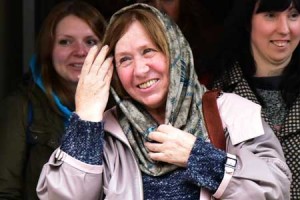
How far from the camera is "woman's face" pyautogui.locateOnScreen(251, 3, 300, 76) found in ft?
8.71

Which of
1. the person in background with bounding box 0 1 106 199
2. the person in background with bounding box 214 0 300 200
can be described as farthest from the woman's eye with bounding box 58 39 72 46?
the person in background with bounding box 214 0 300 200

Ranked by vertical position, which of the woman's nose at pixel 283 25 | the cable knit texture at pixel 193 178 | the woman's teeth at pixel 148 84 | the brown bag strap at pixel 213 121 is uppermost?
the woman's nose at pixel 283 25

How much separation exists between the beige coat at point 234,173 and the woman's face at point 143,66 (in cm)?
18

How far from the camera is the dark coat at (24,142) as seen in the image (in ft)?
8.95

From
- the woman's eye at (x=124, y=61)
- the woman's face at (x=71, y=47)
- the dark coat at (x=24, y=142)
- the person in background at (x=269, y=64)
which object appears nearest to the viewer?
the woman's eye at (x=124, y=61)

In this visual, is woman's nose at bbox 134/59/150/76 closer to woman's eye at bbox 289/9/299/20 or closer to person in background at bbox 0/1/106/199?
person in background at bbox 0/1/106/199

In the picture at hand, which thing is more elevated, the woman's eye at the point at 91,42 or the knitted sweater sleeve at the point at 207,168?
the woman's eye at the point at 91,42

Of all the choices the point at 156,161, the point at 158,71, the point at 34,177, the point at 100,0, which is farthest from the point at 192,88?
the point at 100,0

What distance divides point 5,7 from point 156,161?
1.67 m

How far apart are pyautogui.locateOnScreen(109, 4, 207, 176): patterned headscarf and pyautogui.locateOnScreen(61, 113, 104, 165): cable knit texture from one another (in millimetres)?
144

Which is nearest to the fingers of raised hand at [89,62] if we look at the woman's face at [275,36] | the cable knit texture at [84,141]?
the cable knit texture at [84,141]

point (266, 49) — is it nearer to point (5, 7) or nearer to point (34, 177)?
point (34, 177)

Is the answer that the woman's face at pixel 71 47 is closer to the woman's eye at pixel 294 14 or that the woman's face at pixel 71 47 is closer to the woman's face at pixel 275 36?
the woman's face at pixel 275 36

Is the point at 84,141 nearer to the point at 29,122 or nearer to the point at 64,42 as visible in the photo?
the point at 29,122
